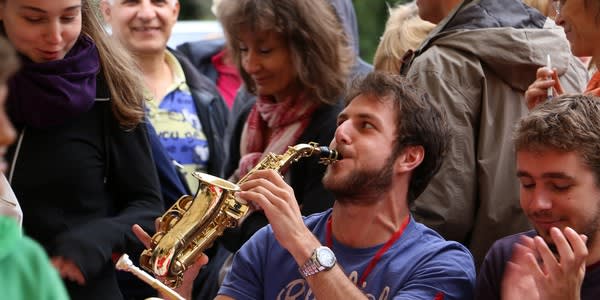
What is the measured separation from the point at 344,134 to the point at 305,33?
1.17 meters

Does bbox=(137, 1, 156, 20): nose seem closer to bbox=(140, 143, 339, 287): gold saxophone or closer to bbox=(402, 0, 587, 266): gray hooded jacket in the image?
bbox=(402, 0, 587, 266): gray hooded jacket

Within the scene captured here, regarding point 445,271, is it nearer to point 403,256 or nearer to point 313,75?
point 403,256

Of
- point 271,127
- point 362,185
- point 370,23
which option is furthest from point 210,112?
point 370,23

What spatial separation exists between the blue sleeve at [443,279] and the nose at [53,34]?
136 centimetres

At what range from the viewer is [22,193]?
3713mm

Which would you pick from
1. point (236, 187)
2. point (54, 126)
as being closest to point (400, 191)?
point (236, 187)

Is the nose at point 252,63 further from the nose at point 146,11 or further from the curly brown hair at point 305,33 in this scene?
the nose at point 146,11

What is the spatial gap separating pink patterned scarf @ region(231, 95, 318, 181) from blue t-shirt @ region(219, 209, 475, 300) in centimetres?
98

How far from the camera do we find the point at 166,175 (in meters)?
4.38

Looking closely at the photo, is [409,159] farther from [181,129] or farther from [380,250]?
[181,129]

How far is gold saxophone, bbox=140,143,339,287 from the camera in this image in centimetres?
371

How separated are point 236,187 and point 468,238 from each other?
3.40 ft

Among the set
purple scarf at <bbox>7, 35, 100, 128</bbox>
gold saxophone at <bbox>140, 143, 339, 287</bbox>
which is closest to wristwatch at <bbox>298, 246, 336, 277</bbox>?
gold saxophone at <bbox>140, 143, 339, 287</bbox>

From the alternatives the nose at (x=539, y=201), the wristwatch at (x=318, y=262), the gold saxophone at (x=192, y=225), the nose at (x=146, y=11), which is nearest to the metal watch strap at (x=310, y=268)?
the wristwatch at (x=318, y=262)
